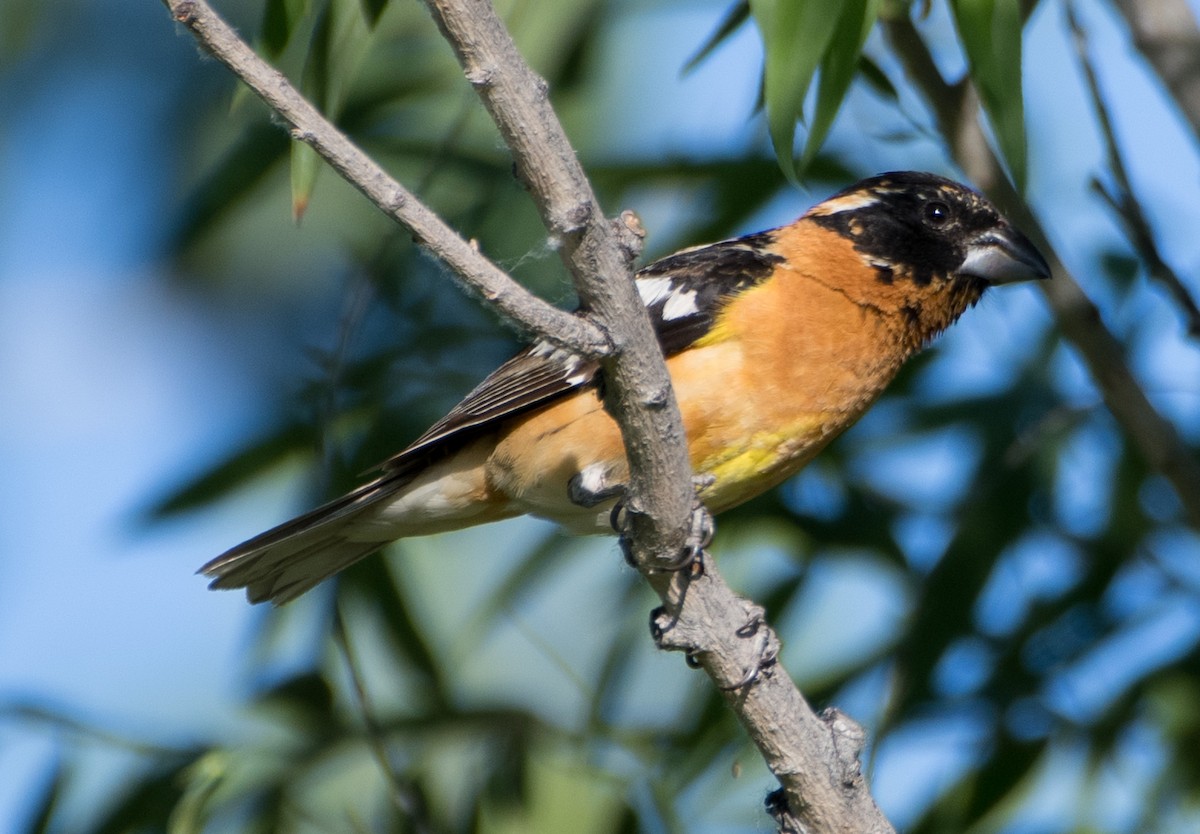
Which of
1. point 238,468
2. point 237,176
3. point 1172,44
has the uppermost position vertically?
point 237,176

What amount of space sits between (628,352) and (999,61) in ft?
3.10

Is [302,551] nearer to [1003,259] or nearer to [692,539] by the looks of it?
[692,539]

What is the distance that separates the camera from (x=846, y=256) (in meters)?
4.01

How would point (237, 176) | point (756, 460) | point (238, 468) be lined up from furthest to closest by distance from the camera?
point (238, 468) < point (237, 176) < point (756, 460)

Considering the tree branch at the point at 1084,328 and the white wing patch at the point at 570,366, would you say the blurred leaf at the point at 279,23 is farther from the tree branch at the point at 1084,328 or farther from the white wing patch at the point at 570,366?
the tree branch at the point at 1084,328

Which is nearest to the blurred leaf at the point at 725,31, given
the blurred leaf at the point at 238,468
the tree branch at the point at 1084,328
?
the tree branch at the point at 1084,328

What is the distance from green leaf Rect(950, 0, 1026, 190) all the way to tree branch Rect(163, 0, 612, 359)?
3.57 ft

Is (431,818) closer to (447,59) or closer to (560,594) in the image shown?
(447,59)

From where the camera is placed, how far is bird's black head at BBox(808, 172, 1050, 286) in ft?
13.0

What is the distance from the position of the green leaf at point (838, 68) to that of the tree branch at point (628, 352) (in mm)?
537

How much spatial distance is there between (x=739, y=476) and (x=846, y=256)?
0.80m

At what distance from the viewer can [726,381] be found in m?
3.56

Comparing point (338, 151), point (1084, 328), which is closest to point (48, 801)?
point (338, 151)

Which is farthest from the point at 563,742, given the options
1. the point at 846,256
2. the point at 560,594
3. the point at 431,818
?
the point at 560,594
